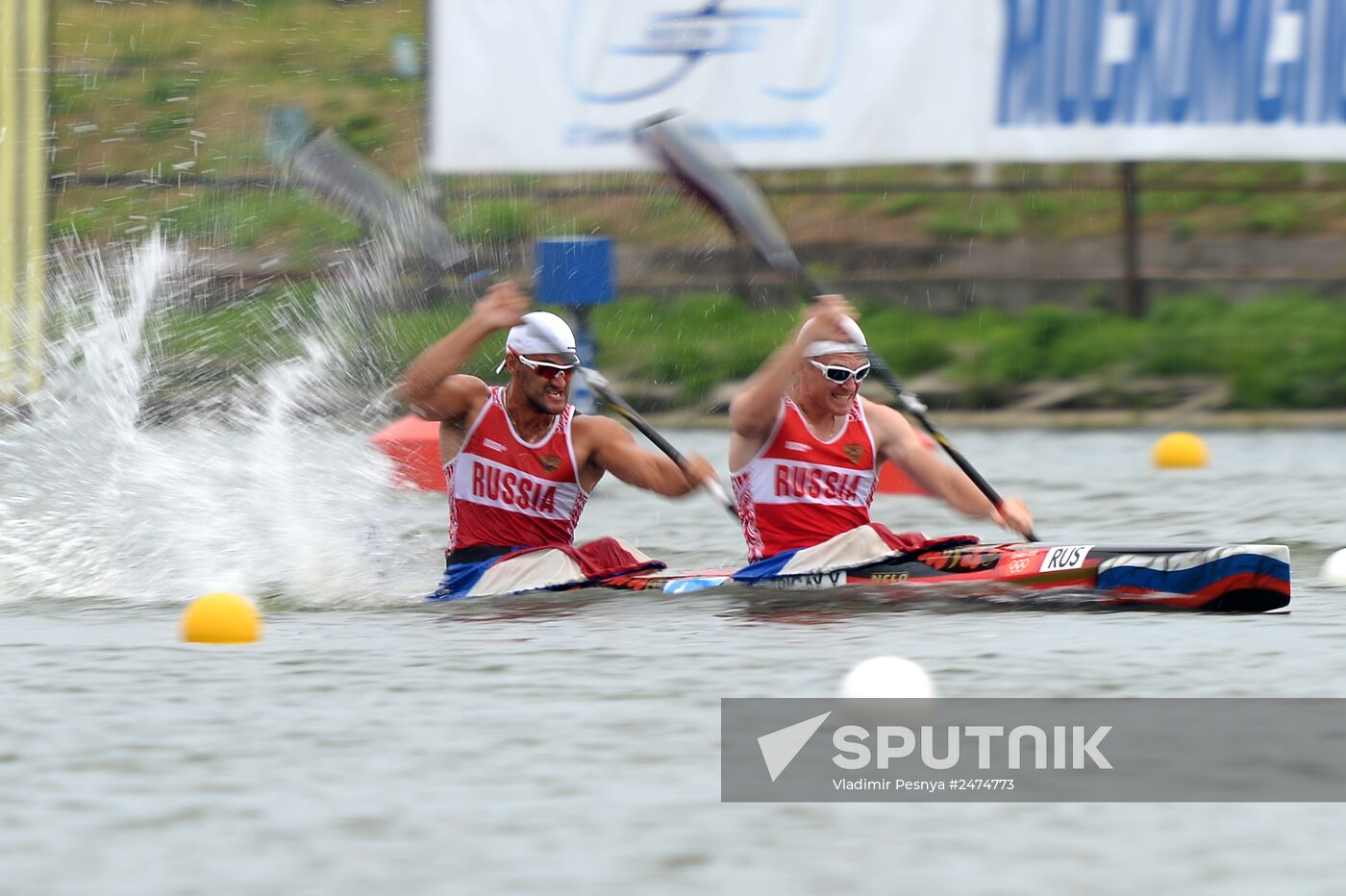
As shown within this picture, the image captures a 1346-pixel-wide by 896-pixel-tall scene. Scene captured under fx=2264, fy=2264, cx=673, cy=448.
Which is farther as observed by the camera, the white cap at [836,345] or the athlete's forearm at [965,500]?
the athlete's forearm at [965,500]

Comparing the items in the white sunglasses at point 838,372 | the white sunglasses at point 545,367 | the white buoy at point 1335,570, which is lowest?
the white buoy at point 1335,570

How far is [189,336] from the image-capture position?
1692 cm

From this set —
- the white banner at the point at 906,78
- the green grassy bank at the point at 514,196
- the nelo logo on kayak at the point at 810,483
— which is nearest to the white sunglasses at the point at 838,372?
the nelo logo on kayak at the point at 810,483

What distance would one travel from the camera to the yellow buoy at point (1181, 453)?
13.3m

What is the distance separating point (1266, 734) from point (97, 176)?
13953mm

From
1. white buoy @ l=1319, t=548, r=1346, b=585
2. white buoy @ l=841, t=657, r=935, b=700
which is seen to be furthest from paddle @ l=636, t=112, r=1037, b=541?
white buoy @ l=841, t=657, r=935, b=700

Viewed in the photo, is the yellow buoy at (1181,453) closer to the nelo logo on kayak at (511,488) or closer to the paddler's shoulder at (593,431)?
the paddler's shoulder at (593,431)

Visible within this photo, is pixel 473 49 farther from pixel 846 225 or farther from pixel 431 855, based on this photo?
pixel 431 855

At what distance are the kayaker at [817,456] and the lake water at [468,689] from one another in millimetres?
387

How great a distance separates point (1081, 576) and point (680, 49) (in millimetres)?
8697

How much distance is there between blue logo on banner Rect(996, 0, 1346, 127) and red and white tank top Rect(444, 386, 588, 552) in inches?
317

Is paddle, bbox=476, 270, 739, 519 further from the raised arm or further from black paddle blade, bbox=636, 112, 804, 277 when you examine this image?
black paddle blade, bbox=636, 112, 804, 277

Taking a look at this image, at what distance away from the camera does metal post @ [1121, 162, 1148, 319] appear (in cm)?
1688

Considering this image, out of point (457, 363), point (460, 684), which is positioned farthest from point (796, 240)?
point (460, 684)
